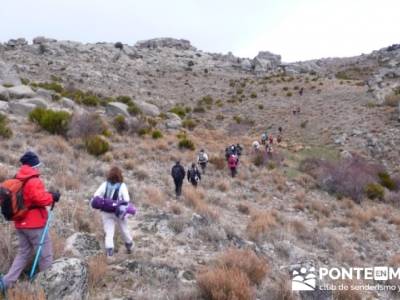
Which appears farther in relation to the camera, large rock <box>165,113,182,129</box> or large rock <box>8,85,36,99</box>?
large rock <box>165,113,182,129</box>

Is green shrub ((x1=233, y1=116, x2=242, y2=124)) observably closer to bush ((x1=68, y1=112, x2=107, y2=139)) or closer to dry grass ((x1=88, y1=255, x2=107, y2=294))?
bush ((x1=68, y1=112, x2=107, y2=139))

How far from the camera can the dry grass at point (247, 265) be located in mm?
6105

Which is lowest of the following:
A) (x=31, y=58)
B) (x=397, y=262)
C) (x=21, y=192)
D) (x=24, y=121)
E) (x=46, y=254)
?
(x=397, y=262)

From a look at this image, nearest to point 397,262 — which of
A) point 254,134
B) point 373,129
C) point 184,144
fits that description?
point 184,144

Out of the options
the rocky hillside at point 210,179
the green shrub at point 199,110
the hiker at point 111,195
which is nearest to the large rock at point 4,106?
the rocky hillside at point 210,179

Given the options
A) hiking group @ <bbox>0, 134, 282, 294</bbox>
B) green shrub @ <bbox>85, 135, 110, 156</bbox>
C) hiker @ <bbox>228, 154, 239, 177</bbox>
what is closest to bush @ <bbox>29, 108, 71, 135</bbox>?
green shrub @ <bbox>85, 135, 110, 156</bbox>

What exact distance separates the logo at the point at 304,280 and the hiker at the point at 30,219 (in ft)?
12.0

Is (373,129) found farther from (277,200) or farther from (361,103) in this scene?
(277,200)

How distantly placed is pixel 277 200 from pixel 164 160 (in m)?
5.06

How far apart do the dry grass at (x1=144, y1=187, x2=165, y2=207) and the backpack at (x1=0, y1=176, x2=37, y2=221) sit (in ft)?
19.2

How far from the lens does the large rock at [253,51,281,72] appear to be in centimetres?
6297

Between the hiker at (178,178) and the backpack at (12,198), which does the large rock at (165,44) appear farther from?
the backpack at (12,198)

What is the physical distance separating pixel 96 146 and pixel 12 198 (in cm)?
1069

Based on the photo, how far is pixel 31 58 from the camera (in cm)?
4216
